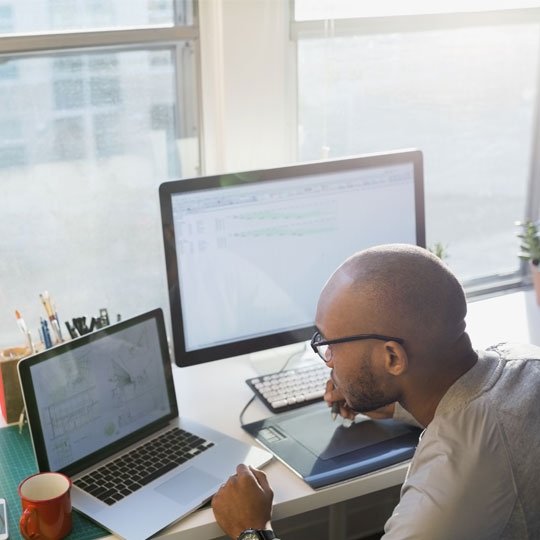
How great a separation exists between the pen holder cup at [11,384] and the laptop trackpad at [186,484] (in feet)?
1.30

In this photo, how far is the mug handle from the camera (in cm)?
125

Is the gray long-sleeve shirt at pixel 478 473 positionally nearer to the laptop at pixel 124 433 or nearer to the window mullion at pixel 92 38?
the laptop at pixel 124 433

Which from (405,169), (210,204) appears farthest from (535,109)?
(210,204)

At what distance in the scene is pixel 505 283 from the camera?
7.92 ft

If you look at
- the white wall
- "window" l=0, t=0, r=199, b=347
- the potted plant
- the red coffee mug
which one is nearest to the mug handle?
the red coffee mug

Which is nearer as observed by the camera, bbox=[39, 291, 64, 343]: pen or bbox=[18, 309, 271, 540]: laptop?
bbox=[18, 309, 271, 540]: laptop

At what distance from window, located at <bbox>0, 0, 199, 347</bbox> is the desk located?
327mm

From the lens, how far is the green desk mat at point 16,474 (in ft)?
4.25

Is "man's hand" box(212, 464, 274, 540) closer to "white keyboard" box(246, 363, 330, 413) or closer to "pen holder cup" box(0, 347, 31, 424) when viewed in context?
"white keyboard" box(246, 363, 330, 413)

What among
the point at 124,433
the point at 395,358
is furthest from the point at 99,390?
the point at 395,358

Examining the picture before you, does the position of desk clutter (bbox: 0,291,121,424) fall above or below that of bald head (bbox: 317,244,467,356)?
below

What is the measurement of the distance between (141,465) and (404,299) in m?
0.59

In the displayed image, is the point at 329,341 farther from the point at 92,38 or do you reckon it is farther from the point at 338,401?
the point at 92,38

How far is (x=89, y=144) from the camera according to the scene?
186 cm
